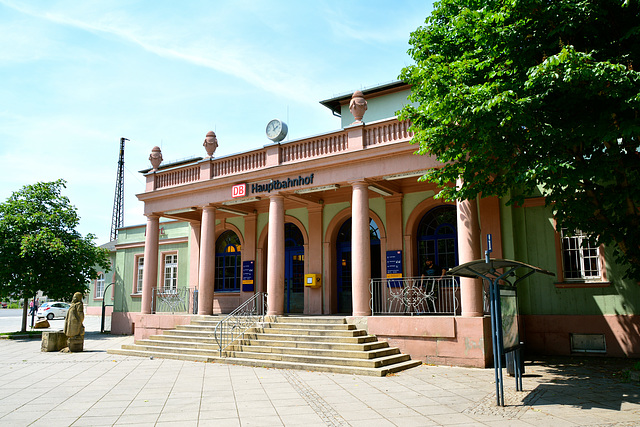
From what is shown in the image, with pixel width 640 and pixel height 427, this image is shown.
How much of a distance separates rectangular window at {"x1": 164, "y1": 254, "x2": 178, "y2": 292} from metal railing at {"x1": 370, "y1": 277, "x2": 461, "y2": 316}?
10.5 m

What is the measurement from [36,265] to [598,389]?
832 inches

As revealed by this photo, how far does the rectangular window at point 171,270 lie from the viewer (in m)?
21.8

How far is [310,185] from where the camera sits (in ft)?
46.9

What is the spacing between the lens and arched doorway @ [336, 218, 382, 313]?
52.6ft

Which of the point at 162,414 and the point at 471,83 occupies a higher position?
the point at 471,83

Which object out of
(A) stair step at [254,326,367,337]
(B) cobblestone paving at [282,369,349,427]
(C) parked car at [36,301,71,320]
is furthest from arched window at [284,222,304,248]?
(C) parked car at [36,301,71,320]

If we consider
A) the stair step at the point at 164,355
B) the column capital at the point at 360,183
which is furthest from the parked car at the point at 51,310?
the column capital at the point at 360,183

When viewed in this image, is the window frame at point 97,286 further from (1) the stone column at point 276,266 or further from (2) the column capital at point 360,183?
(2) the column capital at point 360,183

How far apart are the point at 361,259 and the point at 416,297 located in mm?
2043

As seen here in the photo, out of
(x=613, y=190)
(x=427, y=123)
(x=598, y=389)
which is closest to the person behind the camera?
(x=598, y=389)

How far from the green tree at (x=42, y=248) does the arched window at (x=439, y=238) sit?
1546cm

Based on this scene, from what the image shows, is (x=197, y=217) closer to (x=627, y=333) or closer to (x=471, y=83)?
(x=471, y=83)

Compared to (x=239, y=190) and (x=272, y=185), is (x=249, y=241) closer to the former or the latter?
(x=239, y=190)

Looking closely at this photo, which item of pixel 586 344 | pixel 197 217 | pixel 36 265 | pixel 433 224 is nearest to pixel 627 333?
pixel 586 344
